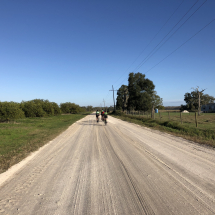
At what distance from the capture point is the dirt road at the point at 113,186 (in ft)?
9.68

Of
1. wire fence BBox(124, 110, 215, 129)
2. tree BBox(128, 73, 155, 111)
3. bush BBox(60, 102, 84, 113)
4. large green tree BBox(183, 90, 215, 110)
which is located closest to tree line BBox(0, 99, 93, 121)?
wire fence BBox(124, 110, 215, 129)

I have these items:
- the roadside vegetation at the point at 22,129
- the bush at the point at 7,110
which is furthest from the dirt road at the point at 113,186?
the bush at the point at 7,110

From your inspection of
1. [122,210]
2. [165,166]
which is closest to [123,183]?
[122,210]

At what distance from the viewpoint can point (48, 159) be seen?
240 inches

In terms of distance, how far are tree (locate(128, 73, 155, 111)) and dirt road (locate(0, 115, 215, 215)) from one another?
4100 centimetres

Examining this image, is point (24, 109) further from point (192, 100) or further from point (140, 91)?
point (192, 100)

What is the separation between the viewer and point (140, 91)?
48062 millimetres

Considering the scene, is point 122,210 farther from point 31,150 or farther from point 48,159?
point 31,150

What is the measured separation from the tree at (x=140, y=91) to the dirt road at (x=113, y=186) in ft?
135

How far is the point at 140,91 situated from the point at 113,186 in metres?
46.0

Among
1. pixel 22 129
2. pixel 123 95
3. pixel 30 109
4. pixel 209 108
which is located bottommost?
pixel 22 129

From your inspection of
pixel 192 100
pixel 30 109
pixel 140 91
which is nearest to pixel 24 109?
pixel 30 109

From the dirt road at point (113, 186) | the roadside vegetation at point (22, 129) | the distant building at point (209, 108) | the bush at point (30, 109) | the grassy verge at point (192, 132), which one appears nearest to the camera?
the dirt road at point (113, 186)

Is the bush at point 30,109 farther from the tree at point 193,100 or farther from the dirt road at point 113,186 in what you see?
the tree at point 193,100
